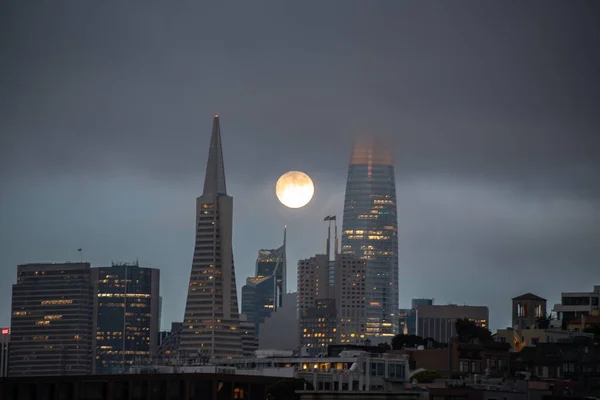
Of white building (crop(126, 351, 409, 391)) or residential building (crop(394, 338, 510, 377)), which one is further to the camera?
residential building (crop(394, 338, 510, 377))

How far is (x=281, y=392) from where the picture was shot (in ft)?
529

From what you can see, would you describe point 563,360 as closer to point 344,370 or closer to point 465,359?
point 465,359

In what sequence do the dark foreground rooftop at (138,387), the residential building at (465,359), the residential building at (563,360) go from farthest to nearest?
the residential building at (465,359)
the residential building at (563,360)
the dark foreground rooftop at (138,387)

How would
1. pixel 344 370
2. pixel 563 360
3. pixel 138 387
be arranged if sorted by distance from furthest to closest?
pixel 563 360, pixel 138 387, pixel 344 370

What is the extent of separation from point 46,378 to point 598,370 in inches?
2140

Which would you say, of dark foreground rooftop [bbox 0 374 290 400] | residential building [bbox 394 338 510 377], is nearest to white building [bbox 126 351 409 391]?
residential building [bbox 394 338 510 377]

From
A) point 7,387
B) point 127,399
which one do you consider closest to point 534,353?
point 127,399

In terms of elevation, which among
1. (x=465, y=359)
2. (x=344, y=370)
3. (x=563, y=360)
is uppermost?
(x=465, y=359)

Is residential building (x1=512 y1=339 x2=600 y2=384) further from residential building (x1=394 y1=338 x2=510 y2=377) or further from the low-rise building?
residential building (x1=394 y1=338 x2=510 y2=377)

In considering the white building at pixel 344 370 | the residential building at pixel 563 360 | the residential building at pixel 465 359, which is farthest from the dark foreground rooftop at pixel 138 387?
the residential building at pixel 563 360

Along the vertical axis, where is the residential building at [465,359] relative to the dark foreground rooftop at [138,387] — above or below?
above

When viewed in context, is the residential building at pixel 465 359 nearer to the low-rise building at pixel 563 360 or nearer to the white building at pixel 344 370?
the low-rise building at pixel 563 360

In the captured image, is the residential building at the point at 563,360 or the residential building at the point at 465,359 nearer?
the residential building at the point at 563,360

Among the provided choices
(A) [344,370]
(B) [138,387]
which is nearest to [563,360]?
(A) [344,370]
